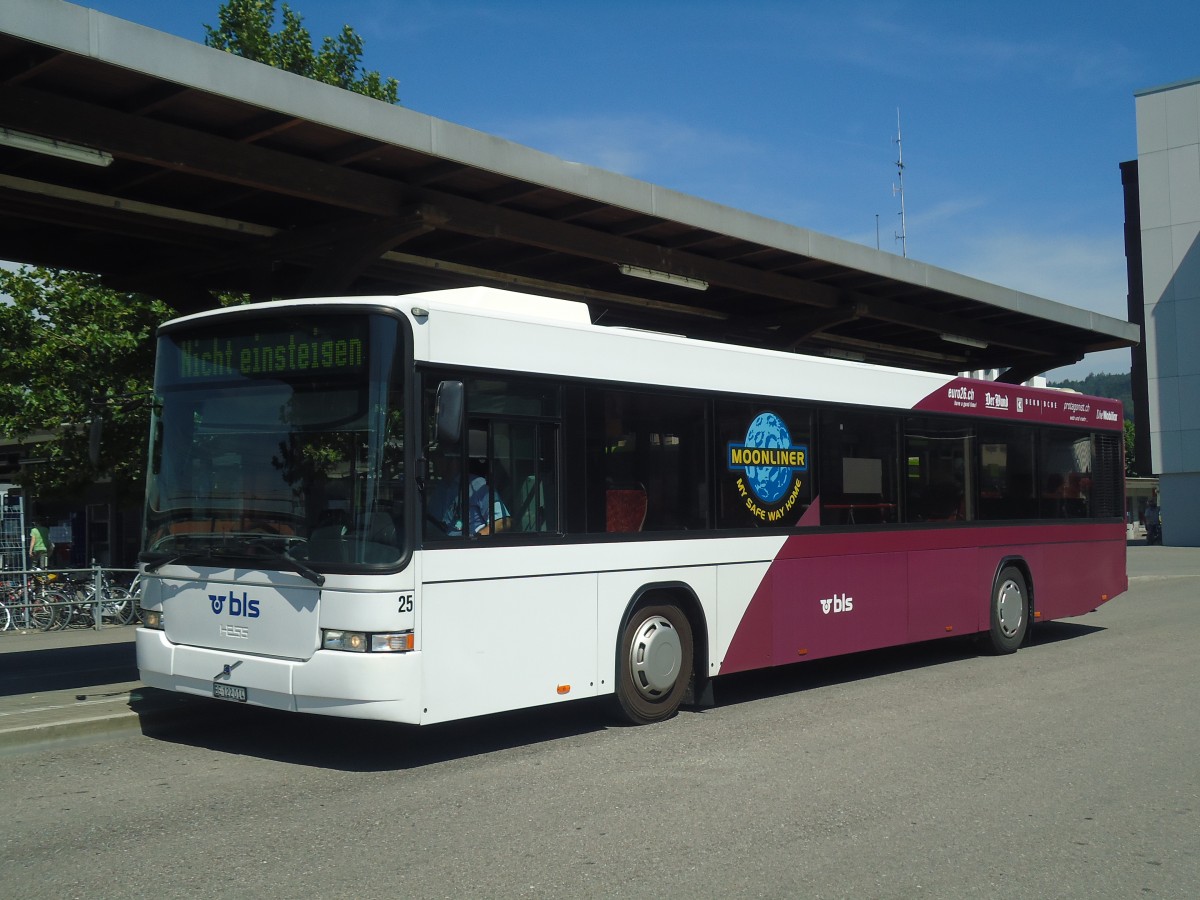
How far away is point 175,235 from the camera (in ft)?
40.1

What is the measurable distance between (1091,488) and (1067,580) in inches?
51.0

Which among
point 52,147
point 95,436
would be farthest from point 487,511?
point 95,436

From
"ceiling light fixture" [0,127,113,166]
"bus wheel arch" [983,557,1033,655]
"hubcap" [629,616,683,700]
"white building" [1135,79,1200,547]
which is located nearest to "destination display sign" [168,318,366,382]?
"ceiling light fixture" [0,127,113,166]

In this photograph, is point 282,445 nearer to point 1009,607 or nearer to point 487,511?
point 487,511

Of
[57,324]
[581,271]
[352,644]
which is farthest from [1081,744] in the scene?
[57,324]

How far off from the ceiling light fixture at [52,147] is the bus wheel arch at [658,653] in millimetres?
5252

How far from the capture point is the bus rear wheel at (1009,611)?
1366cm

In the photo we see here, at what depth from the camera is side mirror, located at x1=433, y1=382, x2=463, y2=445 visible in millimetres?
7477

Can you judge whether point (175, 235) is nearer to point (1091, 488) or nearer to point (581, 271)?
point (581, 271)

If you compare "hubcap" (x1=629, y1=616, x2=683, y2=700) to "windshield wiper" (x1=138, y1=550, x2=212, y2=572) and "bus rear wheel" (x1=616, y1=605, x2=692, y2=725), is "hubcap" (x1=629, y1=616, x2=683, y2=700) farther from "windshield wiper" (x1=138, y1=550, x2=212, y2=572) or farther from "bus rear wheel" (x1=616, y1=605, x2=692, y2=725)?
"windshield wiper" (x1=138, y1=550, x2=212, y2=572)

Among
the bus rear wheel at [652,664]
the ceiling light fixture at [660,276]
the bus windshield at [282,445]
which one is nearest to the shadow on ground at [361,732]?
the bus rear wheel at [652,664]

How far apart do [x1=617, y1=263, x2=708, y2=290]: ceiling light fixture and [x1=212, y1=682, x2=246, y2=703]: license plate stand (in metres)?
7.12

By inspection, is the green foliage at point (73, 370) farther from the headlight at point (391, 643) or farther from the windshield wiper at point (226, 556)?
the headlight at point (391, 643)

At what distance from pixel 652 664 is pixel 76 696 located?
15.7 feet
